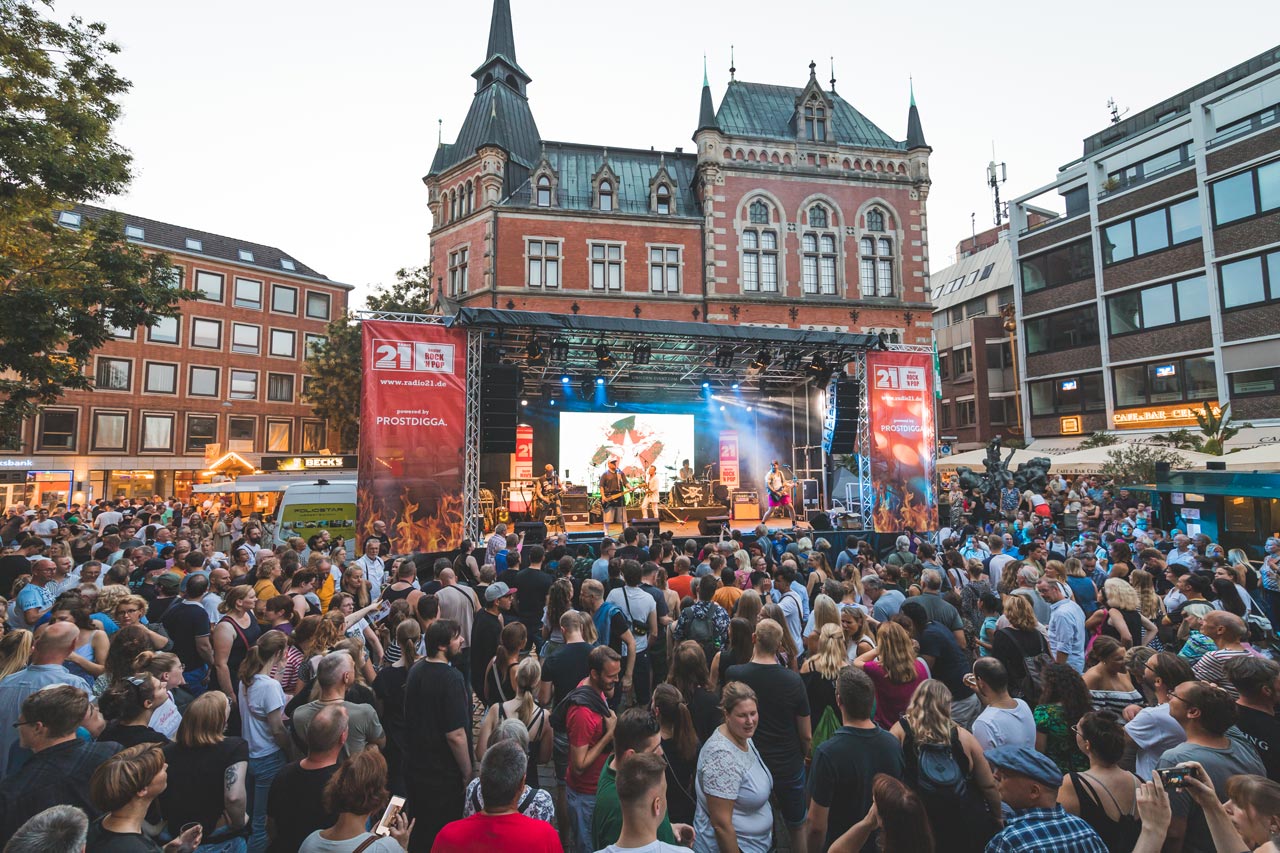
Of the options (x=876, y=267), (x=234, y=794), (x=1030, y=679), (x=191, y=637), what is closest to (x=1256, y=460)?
(x=1030, y=679)

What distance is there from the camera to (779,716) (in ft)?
12.2

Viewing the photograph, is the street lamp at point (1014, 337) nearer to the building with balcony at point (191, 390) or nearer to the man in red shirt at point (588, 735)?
the man in red shirt at point (588, 735)

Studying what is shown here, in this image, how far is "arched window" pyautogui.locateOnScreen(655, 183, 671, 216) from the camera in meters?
27.2

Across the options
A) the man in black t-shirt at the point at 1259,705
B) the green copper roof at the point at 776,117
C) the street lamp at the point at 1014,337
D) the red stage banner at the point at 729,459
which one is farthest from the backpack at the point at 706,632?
the street lamp at the point at 1014,337

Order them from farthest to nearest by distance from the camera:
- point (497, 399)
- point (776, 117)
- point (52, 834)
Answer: point (776, 117), point (497, 399), point (52, 834)

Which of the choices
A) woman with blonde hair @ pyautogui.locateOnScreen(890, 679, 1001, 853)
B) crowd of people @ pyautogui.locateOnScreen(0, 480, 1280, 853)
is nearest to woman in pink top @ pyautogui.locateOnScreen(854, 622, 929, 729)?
crowd of people @ pyautogui.locateOnScreen(0, 480, 1280, 853)

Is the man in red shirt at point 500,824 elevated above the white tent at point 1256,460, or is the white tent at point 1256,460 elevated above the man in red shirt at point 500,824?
the white tent at point 1256,460

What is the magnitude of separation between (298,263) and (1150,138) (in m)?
48.4

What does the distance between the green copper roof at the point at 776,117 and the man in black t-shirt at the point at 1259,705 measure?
2746 cm

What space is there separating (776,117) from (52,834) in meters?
31.7

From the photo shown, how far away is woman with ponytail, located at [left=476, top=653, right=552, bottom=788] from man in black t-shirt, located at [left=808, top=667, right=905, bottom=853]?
5.12 feet

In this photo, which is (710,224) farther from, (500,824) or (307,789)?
(500,824)

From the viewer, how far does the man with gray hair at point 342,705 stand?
11.1 feet

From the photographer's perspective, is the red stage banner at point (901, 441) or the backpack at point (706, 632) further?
the red stage banner at point (901, 441)
